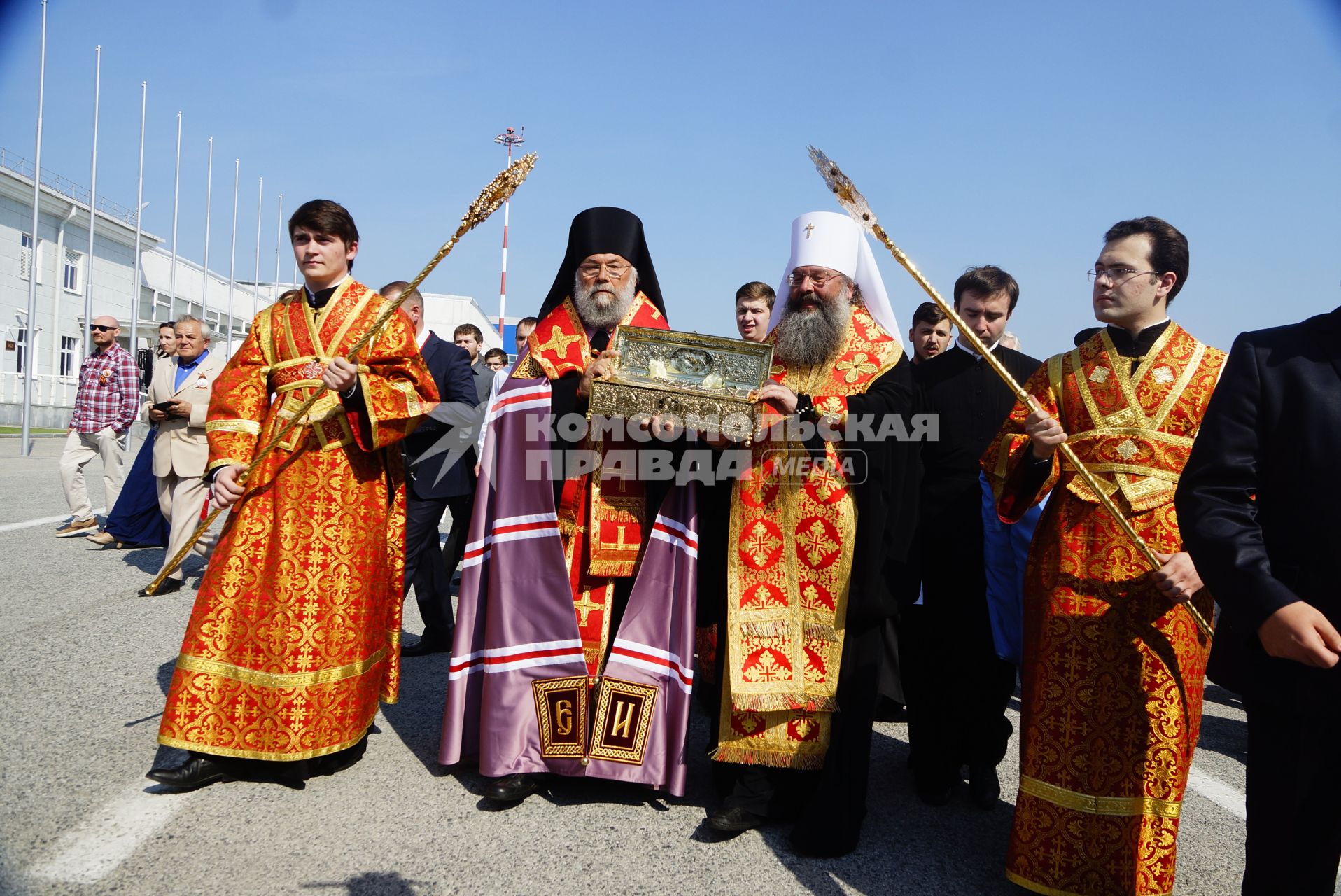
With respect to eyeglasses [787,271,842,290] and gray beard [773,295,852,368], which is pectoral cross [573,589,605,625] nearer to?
gray beard [773,295,852,368]

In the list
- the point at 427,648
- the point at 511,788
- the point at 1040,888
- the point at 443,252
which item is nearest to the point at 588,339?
the point at 443,252

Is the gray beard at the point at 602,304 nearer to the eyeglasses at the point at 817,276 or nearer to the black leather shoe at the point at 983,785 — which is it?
the eyeglasses at the point at 817,276

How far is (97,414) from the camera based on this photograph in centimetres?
882

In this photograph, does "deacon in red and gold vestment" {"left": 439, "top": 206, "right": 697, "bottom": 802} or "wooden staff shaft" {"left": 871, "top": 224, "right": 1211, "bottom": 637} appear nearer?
"wooden staff shaft" {"left": 871, "top": 224, "right": 1211, "bottom": 637}

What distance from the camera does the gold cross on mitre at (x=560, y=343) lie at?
3855 millimetres

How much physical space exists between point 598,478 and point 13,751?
254cm

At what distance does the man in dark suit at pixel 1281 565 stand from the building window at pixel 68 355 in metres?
34.8

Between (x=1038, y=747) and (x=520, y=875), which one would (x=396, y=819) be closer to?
(x=520, y=875)

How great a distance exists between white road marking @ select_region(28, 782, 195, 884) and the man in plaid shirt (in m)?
6.66

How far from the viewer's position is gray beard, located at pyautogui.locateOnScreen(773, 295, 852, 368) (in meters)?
3.55

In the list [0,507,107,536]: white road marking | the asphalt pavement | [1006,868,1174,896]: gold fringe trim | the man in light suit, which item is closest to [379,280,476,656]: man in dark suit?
the asphalt pavement

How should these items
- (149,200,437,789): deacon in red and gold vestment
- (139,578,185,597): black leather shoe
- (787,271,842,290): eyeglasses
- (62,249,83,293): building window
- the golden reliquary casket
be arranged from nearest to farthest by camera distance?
the golden reliquary casket → (149,200,437,789): deacon in red and gold vestment → (787,271,842,290): eyeglasses → (139,578,185,597): black leather shoe → (62,249,83,293): building window

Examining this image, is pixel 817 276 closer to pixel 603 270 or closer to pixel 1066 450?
pixel 603 270

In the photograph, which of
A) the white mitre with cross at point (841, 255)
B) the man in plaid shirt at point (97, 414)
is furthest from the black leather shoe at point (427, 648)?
the man in plaid shirt at point (97, 414)
